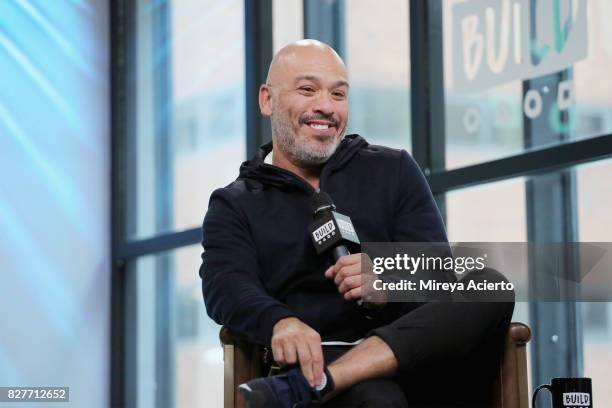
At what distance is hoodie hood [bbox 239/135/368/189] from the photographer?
2.55 metres

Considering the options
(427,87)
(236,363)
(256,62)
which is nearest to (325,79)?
(236,363)

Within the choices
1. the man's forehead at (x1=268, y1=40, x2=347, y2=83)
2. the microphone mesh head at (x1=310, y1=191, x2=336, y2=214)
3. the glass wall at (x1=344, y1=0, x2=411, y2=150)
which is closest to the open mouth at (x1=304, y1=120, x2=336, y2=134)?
the man's forehead at (x1=268, y1=40, x2=347, y2=83)

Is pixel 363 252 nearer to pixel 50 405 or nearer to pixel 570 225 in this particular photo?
pixel 570 225

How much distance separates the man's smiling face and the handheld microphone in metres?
0.32

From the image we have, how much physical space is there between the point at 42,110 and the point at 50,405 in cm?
148

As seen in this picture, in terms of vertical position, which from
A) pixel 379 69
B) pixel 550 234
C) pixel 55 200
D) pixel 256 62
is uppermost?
pixel 256 62

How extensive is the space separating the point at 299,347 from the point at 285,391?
96 mm

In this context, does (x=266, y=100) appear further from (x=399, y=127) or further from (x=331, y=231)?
(x=399, y=127)

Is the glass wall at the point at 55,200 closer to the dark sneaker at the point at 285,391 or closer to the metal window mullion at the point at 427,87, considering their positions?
the metal window mullion at the point at 427,87

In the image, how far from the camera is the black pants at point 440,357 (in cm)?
207

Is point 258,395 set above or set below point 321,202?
below

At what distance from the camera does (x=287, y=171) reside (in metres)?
2.56

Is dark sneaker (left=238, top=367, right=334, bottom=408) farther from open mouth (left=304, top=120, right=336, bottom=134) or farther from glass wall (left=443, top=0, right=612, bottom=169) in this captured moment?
glass wall (left=443, top=0, right=612, bottom=169)

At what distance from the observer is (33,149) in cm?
543
